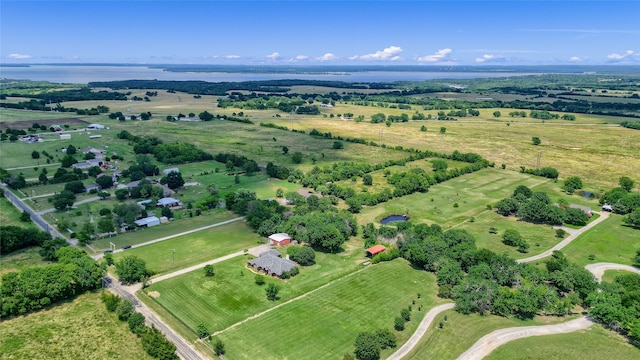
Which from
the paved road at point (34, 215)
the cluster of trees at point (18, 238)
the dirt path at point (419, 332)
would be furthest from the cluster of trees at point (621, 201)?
the cluster of trees at point (18, 238)

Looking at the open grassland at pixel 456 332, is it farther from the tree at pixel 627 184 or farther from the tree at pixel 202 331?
the tree at pixel 627 184

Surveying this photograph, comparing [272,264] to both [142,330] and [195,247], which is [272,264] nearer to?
[195,247]

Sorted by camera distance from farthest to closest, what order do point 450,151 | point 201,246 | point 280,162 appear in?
1. point 450,151
2. point 280,162
3. point 201,246

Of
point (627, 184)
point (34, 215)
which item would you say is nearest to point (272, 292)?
point (34, 215)

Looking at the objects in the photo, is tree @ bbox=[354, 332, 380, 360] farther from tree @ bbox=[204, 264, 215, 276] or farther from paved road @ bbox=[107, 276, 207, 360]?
tree @ bbox=[204, 264, 215, 276]

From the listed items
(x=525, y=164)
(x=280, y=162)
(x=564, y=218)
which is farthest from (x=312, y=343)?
(x=525, y=164)

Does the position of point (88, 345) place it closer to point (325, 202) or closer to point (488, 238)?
point (325, 202)

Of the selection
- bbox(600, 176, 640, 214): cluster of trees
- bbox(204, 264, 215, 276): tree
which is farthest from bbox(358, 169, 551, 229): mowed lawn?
bbox(204, 264, 215, 276): tree
